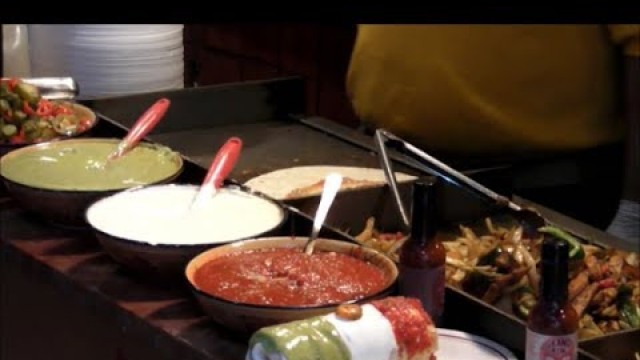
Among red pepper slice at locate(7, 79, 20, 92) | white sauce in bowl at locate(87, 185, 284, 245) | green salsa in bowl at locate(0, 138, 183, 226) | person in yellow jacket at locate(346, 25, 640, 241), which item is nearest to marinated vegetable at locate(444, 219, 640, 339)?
white sauce in bowl at locate(87, 185, 284, 245)

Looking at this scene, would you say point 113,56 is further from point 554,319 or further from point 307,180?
point 554,319

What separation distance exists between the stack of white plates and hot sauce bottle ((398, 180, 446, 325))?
169 cm

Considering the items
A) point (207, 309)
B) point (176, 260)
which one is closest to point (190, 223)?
point (176, 260)

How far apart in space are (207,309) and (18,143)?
933 mm

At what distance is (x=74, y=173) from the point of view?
1866 millimetres

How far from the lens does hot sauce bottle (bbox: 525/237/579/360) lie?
3.45 ft

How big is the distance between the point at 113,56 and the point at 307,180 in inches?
39.0

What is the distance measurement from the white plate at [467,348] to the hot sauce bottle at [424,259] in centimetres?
4

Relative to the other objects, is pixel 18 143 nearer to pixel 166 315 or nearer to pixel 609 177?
pixel 166 315

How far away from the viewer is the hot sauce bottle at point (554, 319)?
105 centimetres

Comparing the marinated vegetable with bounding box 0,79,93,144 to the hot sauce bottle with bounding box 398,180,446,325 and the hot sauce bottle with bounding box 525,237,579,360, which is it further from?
the hot sauce bottle with bounding box 525,237,579,360

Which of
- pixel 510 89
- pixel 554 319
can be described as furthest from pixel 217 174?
pixel 510 89

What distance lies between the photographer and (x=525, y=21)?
0.73 feet

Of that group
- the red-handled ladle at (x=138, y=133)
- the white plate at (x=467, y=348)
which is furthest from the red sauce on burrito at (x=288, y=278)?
the red-handled ladle at (x=138, y=133)
